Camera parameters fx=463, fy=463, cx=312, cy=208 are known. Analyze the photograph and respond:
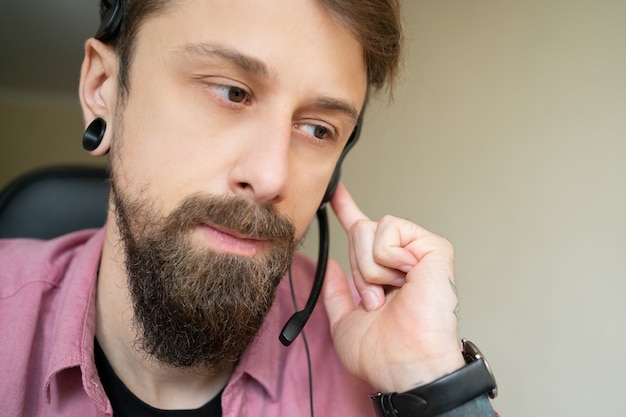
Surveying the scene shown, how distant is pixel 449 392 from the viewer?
724mm

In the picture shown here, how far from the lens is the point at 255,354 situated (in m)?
0.94

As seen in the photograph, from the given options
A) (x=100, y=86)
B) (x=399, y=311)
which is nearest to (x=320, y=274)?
(x=399, y=311)

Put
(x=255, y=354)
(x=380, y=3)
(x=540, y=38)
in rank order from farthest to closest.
A: 1. (x=540, y=38)
2. (x=255, y=354)
3. (x=380, y=3)

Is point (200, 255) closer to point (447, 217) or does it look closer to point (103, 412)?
point (103, 412)

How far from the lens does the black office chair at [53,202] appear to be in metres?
1.14

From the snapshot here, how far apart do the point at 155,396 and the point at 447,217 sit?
0.91 meters

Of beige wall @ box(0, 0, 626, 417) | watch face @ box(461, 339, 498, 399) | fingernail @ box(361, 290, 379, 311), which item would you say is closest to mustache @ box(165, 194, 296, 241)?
fingernail @ box(361, 290, 379, 311)

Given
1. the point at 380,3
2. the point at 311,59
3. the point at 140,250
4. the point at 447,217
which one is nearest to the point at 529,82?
the point at 447,217

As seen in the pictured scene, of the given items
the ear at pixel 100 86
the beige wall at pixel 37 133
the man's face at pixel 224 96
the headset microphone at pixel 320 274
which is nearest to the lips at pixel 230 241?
the man's face at pixel 224 96

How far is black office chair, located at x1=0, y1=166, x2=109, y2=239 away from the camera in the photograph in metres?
1.14

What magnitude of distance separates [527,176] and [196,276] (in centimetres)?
90

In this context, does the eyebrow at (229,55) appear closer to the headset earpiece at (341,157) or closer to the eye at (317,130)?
the eye at (317,130)

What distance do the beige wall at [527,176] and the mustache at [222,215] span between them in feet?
2.57

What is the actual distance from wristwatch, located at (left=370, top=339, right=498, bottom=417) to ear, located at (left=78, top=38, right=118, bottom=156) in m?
0.69
